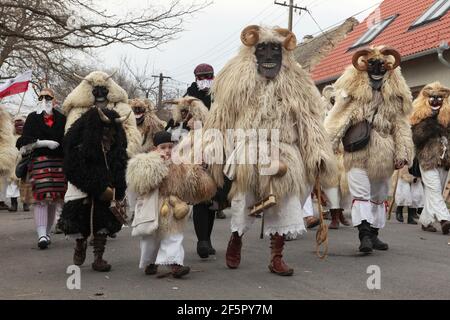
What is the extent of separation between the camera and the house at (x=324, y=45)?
32.3m

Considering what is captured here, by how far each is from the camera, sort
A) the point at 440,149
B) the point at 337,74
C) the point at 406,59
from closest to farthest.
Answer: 1. the point at 440,149
2. the point at 406,59
3. the point at 337,74

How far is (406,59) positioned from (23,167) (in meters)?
13.2

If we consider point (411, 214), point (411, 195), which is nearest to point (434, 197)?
point (411, 195)

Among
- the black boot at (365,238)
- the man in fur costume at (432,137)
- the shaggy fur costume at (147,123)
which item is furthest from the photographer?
the shaggy fur costume at (147,123)

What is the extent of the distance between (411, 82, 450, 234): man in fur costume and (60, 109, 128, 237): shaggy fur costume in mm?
5071

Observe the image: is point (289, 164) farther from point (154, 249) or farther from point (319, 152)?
point (154, 249)

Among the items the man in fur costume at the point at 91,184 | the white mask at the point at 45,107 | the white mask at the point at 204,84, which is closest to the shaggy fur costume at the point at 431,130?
the white mask at the point at 204,84

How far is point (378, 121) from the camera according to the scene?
7316mm

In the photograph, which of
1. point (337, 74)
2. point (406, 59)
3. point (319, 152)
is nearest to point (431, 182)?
point (319, 152)

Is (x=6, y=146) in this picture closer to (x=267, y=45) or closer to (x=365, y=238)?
(x=267, y=45)

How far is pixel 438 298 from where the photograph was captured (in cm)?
493

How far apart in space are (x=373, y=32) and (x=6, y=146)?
17.1m

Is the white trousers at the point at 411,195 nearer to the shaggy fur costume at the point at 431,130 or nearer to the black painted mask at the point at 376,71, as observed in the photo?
the shaggy fur costume at the point at 431,130

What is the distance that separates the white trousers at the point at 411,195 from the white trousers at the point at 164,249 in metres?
6.54
